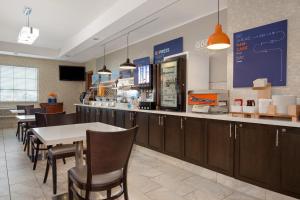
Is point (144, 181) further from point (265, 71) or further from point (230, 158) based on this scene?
point (265, 71)

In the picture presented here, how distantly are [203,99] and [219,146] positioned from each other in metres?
0.86

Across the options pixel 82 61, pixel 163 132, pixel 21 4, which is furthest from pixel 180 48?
pixel 82 61

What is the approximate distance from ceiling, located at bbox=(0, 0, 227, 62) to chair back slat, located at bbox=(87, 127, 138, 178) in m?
2.47

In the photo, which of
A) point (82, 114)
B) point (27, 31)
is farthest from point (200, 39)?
point (82, 114)

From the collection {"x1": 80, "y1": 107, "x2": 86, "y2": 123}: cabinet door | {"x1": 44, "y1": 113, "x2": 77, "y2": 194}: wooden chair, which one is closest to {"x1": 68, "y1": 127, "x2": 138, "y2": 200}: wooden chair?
{"x1": 44, "y1": 113, "x2": 77, "y2": 194}: wooden chair

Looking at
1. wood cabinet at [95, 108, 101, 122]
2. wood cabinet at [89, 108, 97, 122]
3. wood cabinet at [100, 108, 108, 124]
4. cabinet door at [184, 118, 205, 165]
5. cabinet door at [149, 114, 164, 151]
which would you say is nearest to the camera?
cabinet door at [184, 118, 205, 165]

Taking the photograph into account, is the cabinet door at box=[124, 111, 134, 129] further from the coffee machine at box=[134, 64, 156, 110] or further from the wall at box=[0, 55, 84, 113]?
the wall at box=[0, 55, 84, 113]

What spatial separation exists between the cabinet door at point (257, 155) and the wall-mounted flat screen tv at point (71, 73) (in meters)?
8.25

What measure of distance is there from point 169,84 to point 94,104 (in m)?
3.74

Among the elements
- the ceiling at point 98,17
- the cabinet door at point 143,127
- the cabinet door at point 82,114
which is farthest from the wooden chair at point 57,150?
the cabinet door at point 82,114

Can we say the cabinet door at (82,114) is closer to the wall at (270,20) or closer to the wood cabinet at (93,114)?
the wood cabinet at (93,114)

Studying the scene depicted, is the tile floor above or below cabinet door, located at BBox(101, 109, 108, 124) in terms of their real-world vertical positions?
below

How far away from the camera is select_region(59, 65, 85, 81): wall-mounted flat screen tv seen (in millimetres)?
9102

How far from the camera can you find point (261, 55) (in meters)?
2.98
